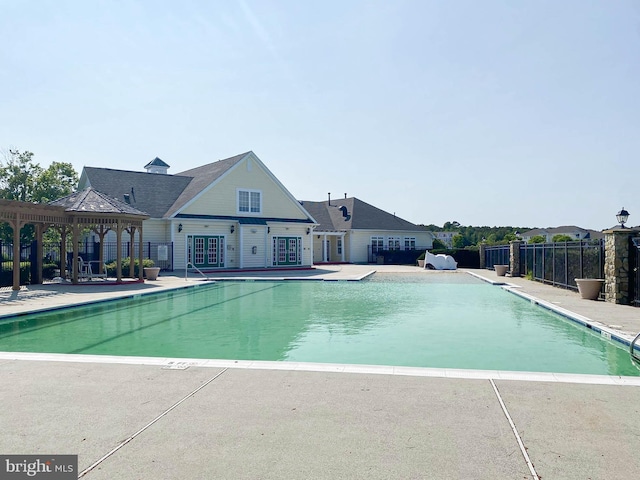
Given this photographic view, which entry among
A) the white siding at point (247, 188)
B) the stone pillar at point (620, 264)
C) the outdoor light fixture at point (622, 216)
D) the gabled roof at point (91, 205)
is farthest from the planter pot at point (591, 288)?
the white siding at point (247, 188)

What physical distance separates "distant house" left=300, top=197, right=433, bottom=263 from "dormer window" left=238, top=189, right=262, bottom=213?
8.62 meters

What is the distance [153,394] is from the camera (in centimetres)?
475

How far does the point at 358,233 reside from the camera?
38.7m

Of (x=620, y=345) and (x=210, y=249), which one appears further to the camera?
(x=210, y=249)

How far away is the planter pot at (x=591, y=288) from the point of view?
516 inches

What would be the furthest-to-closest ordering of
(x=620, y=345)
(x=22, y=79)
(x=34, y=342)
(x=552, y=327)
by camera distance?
(x=22, y=79), (x=552, y=327), (x=34, y=342), (x=620, y=345)

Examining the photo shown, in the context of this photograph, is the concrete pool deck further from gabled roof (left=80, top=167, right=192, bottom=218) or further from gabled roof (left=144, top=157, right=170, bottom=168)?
gabled roof (left=144, top=157, right=170, bottom=168)

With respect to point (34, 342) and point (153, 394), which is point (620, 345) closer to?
point (153, 394)

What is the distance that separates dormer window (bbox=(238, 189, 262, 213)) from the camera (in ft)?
92.1

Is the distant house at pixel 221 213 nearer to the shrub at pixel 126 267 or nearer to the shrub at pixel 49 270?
the shrub at pixel 126 267

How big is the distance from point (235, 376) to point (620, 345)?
6.48 m

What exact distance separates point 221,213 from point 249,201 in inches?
83.6

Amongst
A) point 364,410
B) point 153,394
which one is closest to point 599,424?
point 364,410

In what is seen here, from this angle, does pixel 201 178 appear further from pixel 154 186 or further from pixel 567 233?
pixel 567 233
